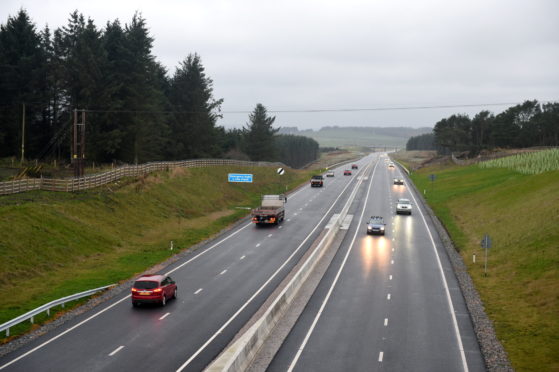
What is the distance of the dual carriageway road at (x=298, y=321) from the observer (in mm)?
19391

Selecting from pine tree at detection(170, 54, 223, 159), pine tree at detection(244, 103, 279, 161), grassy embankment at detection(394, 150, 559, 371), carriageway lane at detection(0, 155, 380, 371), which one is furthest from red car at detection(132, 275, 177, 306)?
pine tree at detection(244, 103, 279, 161)

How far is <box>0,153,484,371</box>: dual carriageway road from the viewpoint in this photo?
19391 millimetres

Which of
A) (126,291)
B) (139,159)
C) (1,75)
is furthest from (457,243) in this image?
(1,75)

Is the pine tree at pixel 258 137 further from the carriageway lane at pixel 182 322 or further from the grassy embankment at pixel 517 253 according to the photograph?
the carriageway lane at pixel 182 322

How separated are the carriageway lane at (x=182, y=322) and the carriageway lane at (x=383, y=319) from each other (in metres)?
3.17

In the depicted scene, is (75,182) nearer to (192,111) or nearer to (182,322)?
(182,322)

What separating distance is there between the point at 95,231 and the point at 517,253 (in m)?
29.9

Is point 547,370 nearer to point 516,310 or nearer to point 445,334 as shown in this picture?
point 445,334

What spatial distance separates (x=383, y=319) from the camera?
2453cm

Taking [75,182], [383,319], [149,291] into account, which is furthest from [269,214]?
[383,319]

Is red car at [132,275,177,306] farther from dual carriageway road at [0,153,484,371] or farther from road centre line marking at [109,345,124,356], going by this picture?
road centre line marking at [109,345,124,356]

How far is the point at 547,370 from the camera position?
18812mm

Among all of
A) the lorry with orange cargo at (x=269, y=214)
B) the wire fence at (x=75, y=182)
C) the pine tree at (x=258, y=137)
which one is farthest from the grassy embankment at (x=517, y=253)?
A: the pine tree at (x=258, y=137)

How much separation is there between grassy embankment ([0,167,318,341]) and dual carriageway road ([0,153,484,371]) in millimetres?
3207
